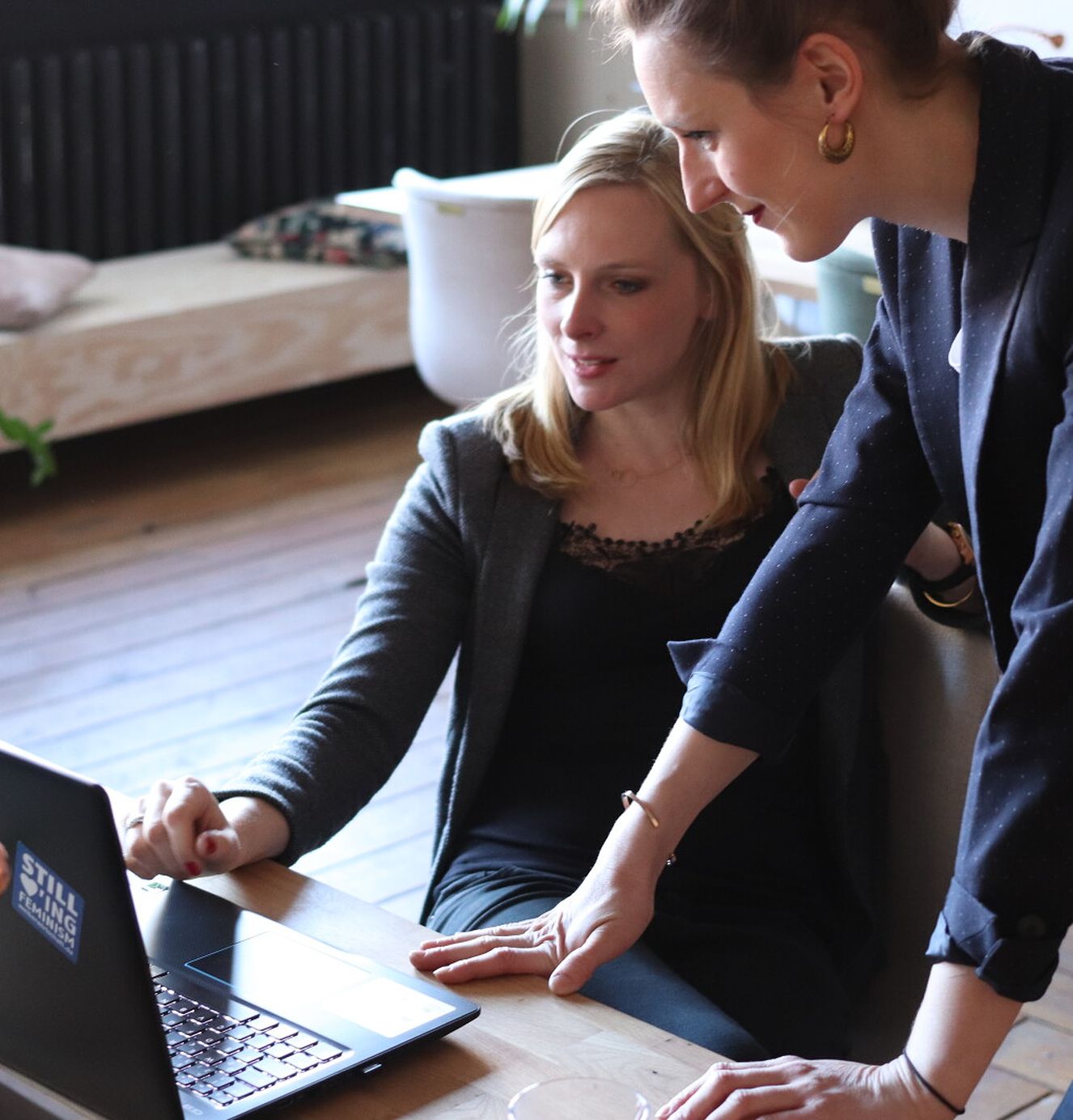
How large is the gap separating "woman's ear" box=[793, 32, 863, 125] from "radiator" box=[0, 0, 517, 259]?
4243 millimetres

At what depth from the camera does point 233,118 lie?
17.1 ft

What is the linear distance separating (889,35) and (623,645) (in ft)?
2.31

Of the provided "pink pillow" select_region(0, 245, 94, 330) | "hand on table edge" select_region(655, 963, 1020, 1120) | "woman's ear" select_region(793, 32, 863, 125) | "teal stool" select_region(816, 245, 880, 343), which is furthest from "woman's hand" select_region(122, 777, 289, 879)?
"pink pillow" select_region(0, 245, 94, 330)

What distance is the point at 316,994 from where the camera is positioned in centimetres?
100

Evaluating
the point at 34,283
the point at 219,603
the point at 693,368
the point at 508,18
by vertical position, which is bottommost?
the point at 219,603

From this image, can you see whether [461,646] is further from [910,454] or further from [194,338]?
[194,338]

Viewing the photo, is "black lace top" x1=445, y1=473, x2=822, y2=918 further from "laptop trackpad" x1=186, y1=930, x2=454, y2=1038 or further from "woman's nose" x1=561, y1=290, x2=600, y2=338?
"laptop trackpad" x1=186, y1=930, x2=454, y2=1038

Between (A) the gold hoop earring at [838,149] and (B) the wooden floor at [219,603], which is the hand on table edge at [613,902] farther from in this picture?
(B) the wooden floor at [219,603]

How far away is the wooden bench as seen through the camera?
13.7ft

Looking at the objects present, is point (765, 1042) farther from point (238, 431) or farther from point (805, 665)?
point (238, 431)

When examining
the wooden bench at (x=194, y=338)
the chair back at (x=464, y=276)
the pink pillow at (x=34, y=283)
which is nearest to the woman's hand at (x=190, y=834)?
the chair back at (x=464, y=276)

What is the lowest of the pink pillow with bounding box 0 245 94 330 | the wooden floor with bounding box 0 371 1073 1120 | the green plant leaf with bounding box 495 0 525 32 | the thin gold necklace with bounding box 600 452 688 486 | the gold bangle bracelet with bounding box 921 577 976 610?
the wooden floor with bounding box 0 371 1073 1120

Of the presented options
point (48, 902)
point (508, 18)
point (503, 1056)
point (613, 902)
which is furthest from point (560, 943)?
point (508, 18)

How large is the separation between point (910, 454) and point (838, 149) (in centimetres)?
29
